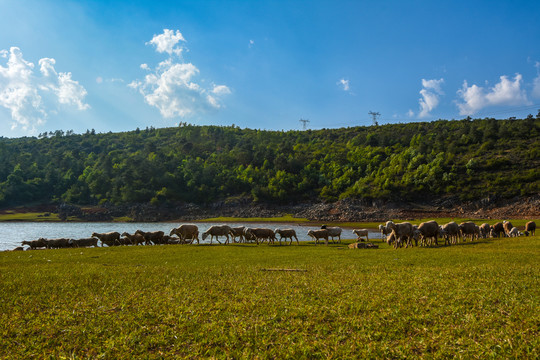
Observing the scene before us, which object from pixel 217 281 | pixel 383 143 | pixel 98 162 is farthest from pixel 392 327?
pixel 98 162

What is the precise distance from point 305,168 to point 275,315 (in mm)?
130304

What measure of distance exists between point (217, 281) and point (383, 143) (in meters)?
143

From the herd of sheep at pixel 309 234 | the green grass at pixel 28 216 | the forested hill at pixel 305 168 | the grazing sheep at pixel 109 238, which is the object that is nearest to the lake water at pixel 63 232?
the herd of sheep at pixel 309 234

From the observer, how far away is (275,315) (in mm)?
7734

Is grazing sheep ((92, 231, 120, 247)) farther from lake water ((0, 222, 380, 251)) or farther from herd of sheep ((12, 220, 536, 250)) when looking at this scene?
lake water ((0, 222, 380, 251))

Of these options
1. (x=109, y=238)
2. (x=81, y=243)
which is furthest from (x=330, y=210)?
(x=81, y=243)

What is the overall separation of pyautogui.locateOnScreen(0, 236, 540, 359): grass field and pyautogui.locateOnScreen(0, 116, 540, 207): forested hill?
89.7 metres

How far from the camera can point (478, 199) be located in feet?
Answer: 276

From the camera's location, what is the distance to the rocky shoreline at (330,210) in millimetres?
77681

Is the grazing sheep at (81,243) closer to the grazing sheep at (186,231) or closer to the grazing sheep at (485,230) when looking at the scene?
the grazing sheep at (186,231)

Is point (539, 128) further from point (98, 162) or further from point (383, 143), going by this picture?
point (98, 162)

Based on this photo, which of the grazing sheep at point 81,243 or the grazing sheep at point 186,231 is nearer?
the grazing sheep at point 81,243

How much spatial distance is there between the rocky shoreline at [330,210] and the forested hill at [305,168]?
10.9 feet

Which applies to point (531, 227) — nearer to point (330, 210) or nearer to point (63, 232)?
point (330, 210)
